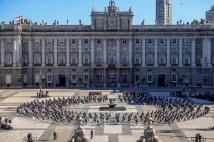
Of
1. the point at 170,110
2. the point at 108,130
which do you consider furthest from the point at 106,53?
the point at 108,130

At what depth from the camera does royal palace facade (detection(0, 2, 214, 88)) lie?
104m

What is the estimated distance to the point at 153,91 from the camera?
93.8 meters

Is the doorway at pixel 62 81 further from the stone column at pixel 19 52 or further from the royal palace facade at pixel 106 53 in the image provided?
the stone column at pixel 19 52

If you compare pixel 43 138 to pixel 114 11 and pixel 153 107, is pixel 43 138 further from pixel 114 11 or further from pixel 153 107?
pixel 114 11

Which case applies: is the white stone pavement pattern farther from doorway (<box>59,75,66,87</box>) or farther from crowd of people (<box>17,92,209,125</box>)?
doorway (<box>59,75,66,87</box>)

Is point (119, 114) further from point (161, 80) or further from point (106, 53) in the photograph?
point (161, 80)

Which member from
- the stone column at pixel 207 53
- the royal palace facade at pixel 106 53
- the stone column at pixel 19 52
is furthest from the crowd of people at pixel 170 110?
the stone column at pixel 19 52

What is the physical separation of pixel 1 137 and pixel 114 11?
202 ft

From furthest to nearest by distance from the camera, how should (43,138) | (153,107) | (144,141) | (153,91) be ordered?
1. (153,91)
2. (153,107)
3. (43,138)
4. (144,141)

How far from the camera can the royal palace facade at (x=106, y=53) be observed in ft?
340

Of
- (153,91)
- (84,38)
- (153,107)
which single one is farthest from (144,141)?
(84,38)

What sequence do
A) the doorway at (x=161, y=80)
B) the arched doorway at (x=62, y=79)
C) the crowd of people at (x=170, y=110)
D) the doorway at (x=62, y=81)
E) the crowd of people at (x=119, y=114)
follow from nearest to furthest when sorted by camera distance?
1. the crowd of people at (x=119, y=114)
2. the crowd of people at (x=170, y=110)
3. the doorway at (x=161, y=80)
4. the arched doorway at (x=62, y=79)
5. the doorway at (x=62, y=81)

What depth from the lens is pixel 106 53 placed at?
104562mm

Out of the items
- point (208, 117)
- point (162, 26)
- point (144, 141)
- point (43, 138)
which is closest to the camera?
point (144, 141)
